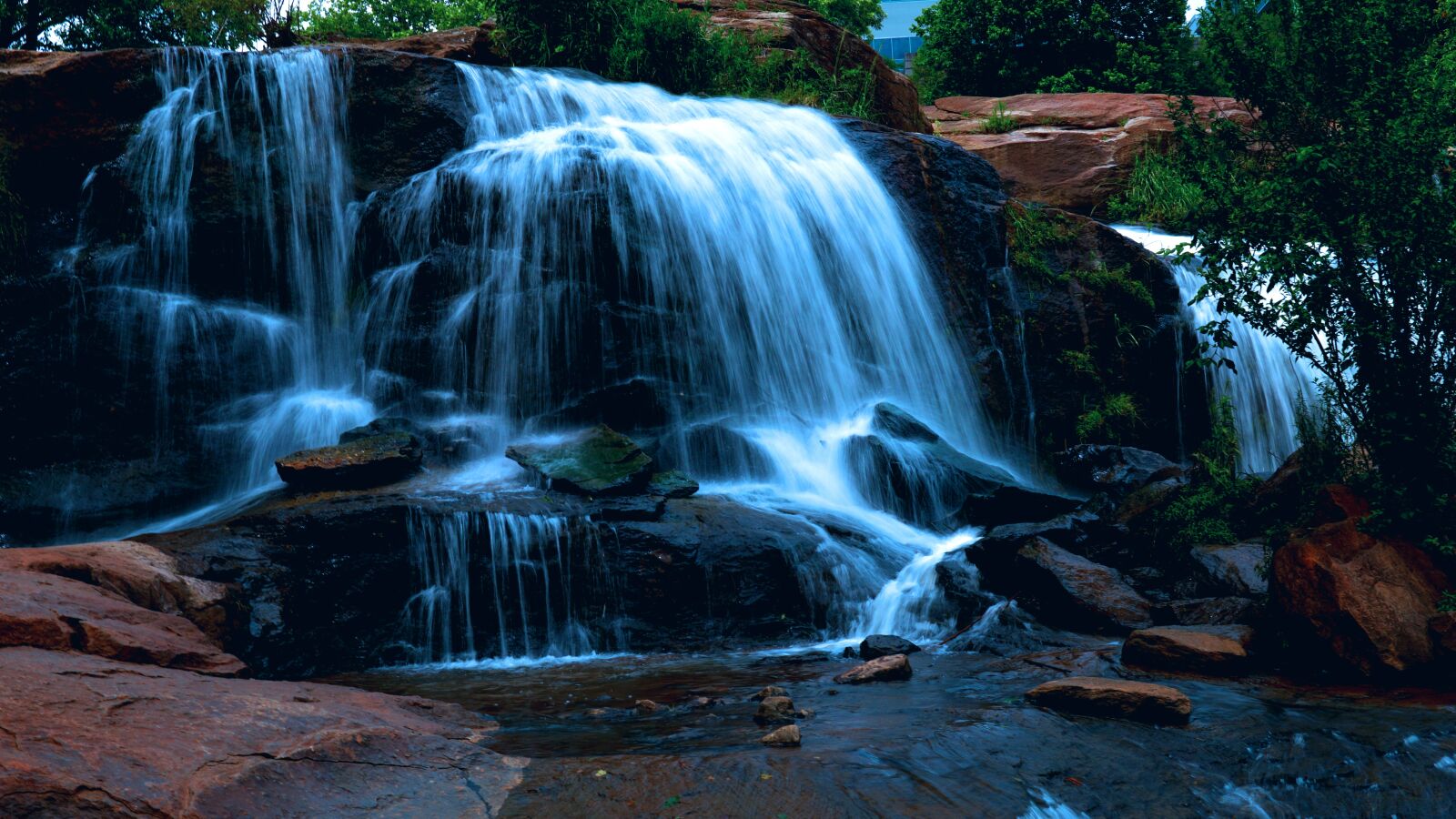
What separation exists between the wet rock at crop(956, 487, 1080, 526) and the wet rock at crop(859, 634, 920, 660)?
3.11 metres

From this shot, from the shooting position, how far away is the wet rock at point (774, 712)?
468cm

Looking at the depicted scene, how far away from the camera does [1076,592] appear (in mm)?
7062

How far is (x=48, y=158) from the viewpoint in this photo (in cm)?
1122

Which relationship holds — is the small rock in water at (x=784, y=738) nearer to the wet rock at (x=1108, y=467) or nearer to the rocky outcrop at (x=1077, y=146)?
A: the wet rock at (x=1108, y=467)

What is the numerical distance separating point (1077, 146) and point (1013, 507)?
39.8 feet

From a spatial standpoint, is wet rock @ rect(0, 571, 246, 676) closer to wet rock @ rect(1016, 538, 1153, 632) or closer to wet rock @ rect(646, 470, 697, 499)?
wet rock @ rect(646, 470, 697, 499)

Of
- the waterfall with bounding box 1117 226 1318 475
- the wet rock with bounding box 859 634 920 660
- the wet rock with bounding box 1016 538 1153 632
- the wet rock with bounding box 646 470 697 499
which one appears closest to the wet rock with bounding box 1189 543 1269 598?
the wet rock with bounding box 1016 538 1153 632

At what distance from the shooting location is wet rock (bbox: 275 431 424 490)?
26.6 feet

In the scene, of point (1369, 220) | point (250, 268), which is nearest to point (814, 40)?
point (250, 268)

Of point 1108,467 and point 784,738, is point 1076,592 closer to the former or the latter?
point 784,738

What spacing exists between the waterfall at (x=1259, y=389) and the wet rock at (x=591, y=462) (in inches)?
331

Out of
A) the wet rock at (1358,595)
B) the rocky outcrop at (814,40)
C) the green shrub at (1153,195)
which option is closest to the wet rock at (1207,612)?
the wet rock at (1358,595)

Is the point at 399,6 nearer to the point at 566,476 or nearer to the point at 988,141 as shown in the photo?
the point at 988,141

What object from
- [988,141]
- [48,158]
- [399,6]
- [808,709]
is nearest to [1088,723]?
[808,709]
